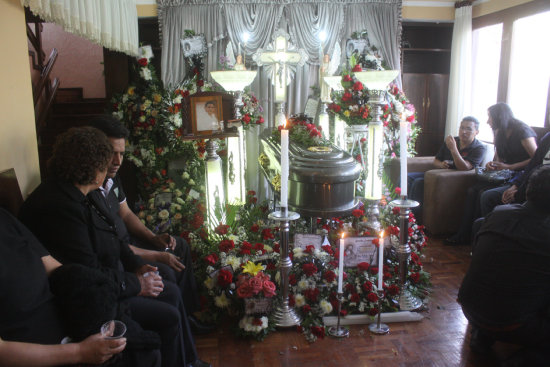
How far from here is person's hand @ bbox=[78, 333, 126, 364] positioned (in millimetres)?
1373

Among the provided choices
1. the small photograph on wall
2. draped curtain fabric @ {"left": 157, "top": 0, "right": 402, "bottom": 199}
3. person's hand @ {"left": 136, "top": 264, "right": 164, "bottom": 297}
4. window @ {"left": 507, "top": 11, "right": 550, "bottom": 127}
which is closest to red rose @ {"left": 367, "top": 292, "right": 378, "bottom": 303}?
person's hand @ {"left": 136, "top": 264, "right": 164, "bottom": 297}

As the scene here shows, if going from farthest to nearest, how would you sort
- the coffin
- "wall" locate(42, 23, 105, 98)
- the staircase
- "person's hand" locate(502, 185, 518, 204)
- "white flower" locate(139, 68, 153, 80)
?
1. "wall" locate(42, 23, 105, 98)
2. the staircase
3. "white flower" locate(139, 68, 153, 80)
4. "person's hand" locate(502, 185, 518, 204)
5. the coffin

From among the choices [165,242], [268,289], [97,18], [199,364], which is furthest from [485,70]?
[199,364]

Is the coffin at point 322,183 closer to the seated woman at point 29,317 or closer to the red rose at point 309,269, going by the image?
the red rose at point 309,269

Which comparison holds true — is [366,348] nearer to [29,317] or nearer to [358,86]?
[29,317]

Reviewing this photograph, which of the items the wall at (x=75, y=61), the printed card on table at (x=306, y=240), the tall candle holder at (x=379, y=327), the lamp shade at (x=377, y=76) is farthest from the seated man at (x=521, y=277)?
the wall at (x=75, y=61)

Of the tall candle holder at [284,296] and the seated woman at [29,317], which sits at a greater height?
the seated woman at [29,317]

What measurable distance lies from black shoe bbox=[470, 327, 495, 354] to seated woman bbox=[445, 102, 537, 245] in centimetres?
185

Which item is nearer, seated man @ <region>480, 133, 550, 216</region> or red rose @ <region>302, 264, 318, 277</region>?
red rose @ <region>302, 264, 318, 277</region>

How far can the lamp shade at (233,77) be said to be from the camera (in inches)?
147

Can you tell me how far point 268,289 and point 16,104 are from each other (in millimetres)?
1635

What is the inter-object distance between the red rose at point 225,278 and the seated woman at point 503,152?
7.98 ft

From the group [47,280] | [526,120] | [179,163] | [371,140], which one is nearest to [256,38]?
[179,163]

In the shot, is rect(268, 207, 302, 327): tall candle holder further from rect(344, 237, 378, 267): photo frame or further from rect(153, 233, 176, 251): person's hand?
rect(153, 233, 176, 251): person's hand
